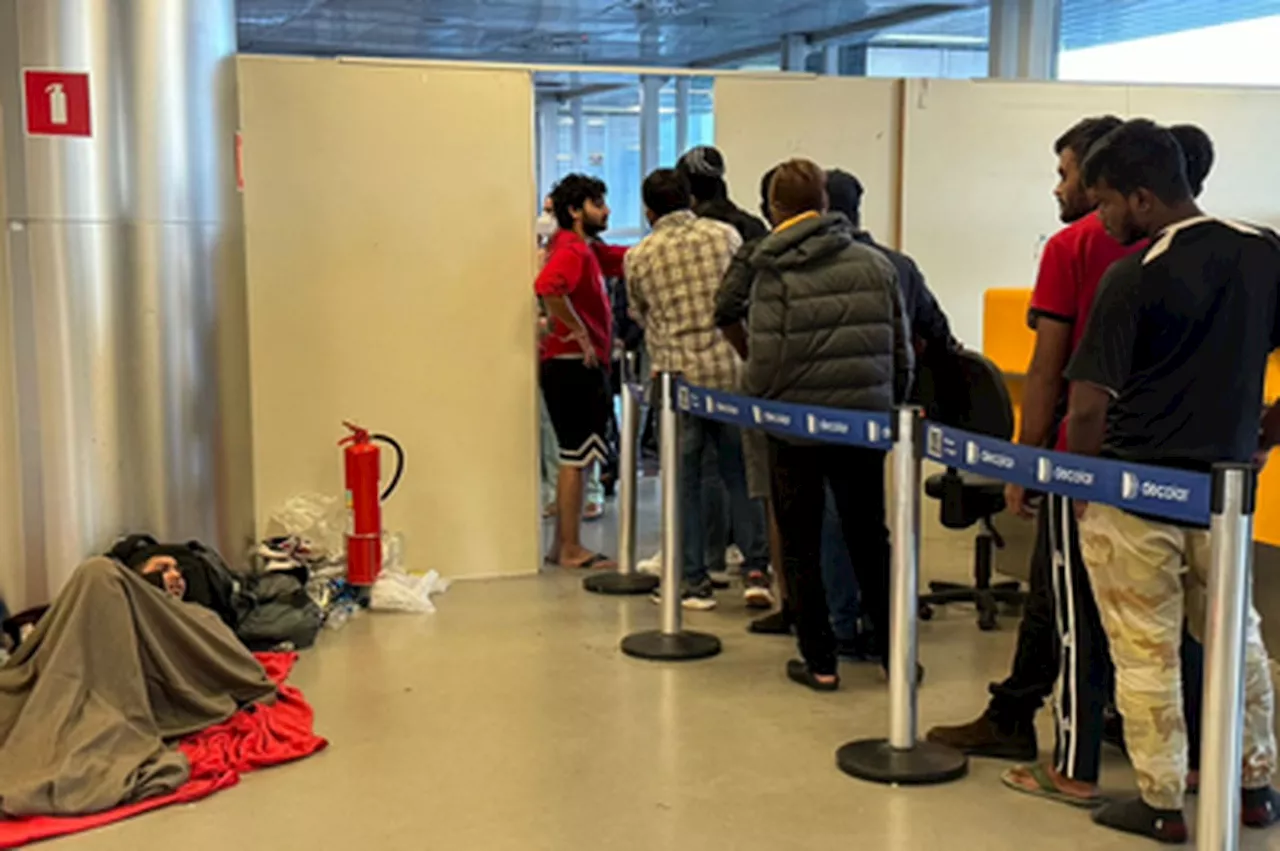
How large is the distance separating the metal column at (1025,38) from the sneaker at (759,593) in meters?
4.34

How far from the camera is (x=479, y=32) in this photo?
11.0 metres

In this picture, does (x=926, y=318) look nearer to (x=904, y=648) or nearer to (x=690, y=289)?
(x=690, y=289)

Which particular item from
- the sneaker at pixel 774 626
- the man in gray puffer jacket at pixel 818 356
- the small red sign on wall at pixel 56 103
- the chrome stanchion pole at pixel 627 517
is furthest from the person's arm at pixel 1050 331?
the small red sign on wall at pixel 56 103

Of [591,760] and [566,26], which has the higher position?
[566,26]

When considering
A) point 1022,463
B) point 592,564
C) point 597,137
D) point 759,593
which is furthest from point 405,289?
point 597,137

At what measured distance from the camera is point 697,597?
4816mm

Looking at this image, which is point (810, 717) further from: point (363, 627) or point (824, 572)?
point (363, 627)

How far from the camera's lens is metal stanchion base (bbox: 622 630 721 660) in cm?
414

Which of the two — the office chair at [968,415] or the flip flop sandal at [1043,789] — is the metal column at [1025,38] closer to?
the office chair at [968,415]

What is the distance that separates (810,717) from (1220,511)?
154 centimetres

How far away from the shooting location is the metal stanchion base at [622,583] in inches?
195

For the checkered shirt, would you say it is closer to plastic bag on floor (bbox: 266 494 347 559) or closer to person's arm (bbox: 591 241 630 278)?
person's arm (bbox: 591 241 630 278)

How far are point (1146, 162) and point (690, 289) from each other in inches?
83.3

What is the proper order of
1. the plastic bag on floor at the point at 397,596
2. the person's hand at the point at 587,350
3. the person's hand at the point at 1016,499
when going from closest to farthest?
the person's hand at the point at 1016,499 < the plastic bag on floor at the point at 397,596 < the person's hand at the point at 587,350
